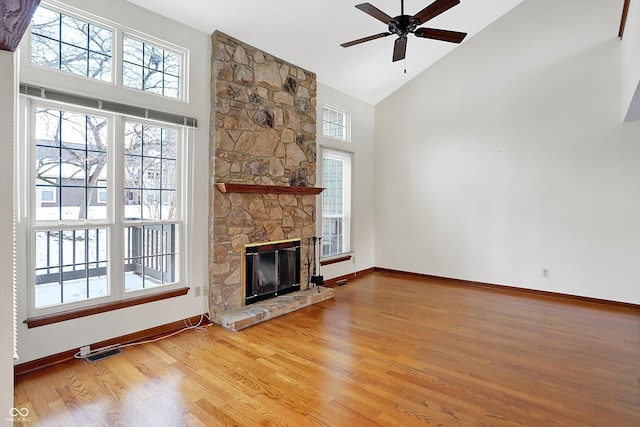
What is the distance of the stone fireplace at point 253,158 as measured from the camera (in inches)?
152

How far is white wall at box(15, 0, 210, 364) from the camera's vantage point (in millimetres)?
2785

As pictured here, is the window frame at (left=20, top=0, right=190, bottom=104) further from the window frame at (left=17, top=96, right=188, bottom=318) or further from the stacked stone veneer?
the stacked stone veneer

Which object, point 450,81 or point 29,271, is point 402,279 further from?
point 29,271

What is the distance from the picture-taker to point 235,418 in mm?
2170

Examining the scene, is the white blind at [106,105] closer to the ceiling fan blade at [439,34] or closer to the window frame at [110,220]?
the window frame at [110,220]

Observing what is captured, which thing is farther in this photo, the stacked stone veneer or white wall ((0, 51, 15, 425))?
the stacked stone veneer

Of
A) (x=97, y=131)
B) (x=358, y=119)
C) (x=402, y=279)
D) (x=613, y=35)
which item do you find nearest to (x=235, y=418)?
(x=97, y=131)

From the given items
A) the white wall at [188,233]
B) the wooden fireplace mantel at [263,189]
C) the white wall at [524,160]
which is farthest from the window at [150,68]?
the white wall at [524,160]

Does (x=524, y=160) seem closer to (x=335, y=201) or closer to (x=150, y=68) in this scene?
(x=335, y=201)

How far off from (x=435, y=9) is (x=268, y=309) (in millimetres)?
3461

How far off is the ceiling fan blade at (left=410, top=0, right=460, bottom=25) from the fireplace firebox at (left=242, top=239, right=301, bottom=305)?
A: 2.99 m

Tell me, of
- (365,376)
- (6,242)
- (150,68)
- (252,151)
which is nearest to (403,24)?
(252,151)

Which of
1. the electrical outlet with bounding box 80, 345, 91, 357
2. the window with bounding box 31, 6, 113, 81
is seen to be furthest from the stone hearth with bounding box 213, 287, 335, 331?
the window with bounding box 31, 6, 113, 81

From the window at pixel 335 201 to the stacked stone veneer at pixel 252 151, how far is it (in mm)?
653
